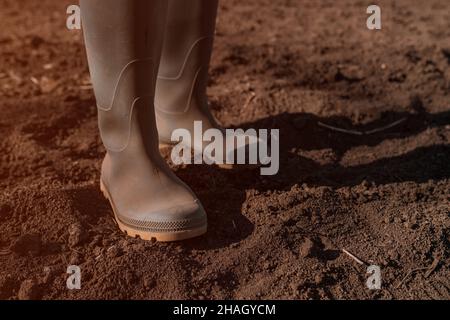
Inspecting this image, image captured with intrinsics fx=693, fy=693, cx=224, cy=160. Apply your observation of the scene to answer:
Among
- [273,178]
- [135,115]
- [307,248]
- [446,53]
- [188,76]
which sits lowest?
[446,53]

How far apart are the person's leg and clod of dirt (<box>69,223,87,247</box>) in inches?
24.5

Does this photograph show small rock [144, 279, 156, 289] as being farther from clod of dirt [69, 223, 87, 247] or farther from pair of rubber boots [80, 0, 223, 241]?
clod of dirt [69, 223, 87, 247]

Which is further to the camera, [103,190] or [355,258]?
[103,190]

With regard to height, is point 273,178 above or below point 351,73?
above

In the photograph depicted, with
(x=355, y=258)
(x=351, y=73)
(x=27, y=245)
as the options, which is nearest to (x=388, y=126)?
(x=351, y=73)

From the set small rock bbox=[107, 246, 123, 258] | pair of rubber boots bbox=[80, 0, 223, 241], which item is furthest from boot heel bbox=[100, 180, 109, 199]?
small rock bbox=[107, 246, 123, 258]

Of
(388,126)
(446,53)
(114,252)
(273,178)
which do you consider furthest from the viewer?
(446,53)

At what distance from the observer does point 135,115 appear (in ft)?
6.62

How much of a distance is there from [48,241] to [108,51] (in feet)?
1.91

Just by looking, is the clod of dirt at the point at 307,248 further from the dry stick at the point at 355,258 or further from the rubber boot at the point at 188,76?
the rubber boot at the point at 188,76

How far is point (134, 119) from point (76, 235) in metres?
0.38

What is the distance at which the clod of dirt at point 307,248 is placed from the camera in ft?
6.44

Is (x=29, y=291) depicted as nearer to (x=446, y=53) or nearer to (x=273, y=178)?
(x=273, y=178)

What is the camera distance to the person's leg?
7.66 ft
